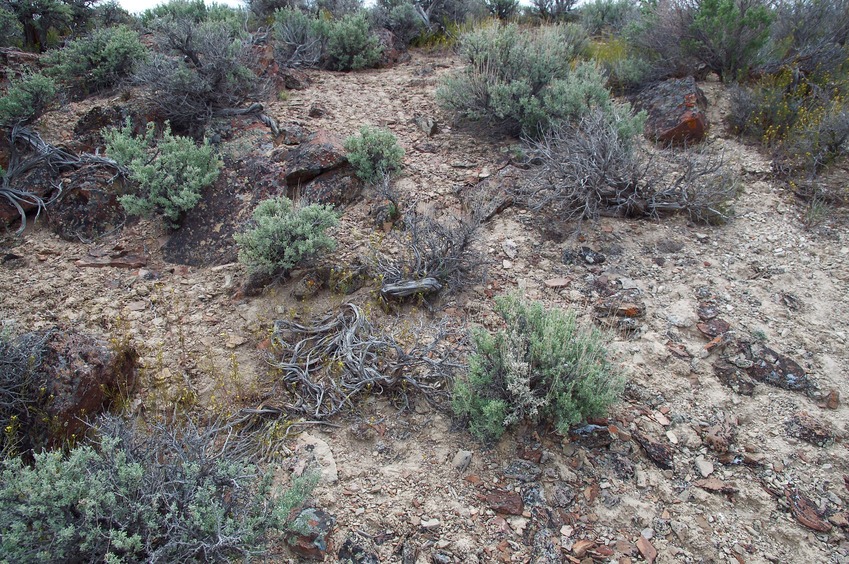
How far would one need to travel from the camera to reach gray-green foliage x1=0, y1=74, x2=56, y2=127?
4.49m

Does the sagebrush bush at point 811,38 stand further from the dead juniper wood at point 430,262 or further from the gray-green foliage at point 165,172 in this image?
the gray-green foliage at point 165,172

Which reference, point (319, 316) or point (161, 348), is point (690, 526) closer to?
point (319, 316)

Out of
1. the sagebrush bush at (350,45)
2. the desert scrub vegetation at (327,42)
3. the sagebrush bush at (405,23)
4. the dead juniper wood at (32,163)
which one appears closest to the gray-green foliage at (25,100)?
the dead juniper wood at (32,163)

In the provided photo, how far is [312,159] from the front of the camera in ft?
14.3

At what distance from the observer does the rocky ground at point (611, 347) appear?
235cm

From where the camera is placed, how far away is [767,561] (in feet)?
7.31

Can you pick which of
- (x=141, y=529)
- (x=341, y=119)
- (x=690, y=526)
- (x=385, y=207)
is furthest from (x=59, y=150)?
(x=690, y=526)

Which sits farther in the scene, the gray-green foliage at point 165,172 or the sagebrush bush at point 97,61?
the sagebrush bush at point 97,61

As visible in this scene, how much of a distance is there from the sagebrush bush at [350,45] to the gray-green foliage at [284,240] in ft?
12.4

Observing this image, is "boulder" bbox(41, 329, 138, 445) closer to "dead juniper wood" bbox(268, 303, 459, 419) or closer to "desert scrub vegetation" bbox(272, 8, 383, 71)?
"dead juniper wood" bbox(268, 303, 459, 419)

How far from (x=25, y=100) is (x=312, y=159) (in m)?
Answer: 2.65

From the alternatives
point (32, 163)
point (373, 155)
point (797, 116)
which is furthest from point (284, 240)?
point (797, 116)

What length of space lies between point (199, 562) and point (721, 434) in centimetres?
252

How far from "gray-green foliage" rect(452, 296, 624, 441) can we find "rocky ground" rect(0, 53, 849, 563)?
0.16 meters
